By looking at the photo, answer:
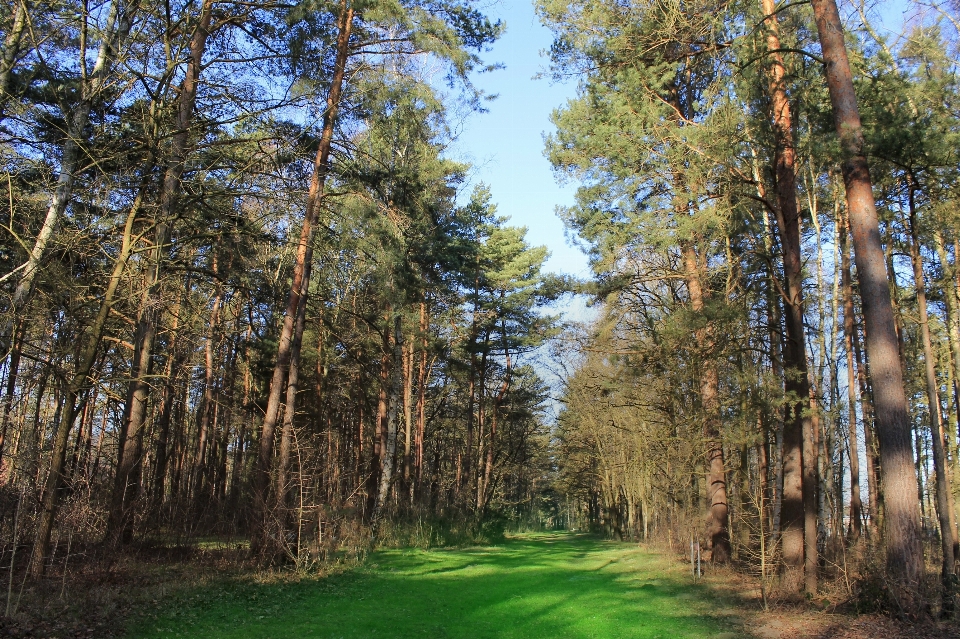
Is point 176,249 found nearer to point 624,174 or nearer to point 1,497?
point 1,497

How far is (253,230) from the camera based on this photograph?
1006 centimetres

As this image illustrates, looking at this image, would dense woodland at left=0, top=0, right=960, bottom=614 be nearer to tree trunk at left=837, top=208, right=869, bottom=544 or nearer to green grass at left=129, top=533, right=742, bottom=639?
tree trunk at left=837, top=208, right=869, bottom=544

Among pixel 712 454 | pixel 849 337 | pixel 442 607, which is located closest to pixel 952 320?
pixel 849 337

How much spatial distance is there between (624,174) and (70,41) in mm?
9793

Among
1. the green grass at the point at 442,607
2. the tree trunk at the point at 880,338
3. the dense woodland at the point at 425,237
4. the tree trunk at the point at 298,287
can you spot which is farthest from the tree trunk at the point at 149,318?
the tree trunk at the point at 880,338

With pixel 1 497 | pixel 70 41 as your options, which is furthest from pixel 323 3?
pixel 1 497

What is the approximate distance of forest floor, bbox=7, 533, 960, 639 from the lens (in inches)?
252

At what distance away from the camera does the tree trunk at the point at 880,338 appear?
685 centimetres

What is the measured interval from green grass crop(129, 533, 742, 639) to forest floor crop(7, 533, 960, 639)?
22 millimetres

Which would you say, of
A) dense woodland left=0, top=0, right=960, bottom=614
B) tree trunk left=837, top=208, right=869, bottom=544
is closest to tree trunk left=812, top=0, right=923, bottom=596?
dense woodland left=0, top=0, right=960, bottom=614

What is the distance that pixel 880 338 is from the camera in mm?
7449

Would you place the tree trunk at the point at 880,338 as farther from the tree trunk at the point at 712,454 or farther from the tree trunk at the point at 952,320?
the tree trunk at the point at 952,320

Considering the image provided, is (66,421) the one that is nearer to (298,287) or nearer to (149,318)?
(149,318)

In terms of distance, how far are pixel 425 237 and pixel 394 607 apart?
35.1 ft
